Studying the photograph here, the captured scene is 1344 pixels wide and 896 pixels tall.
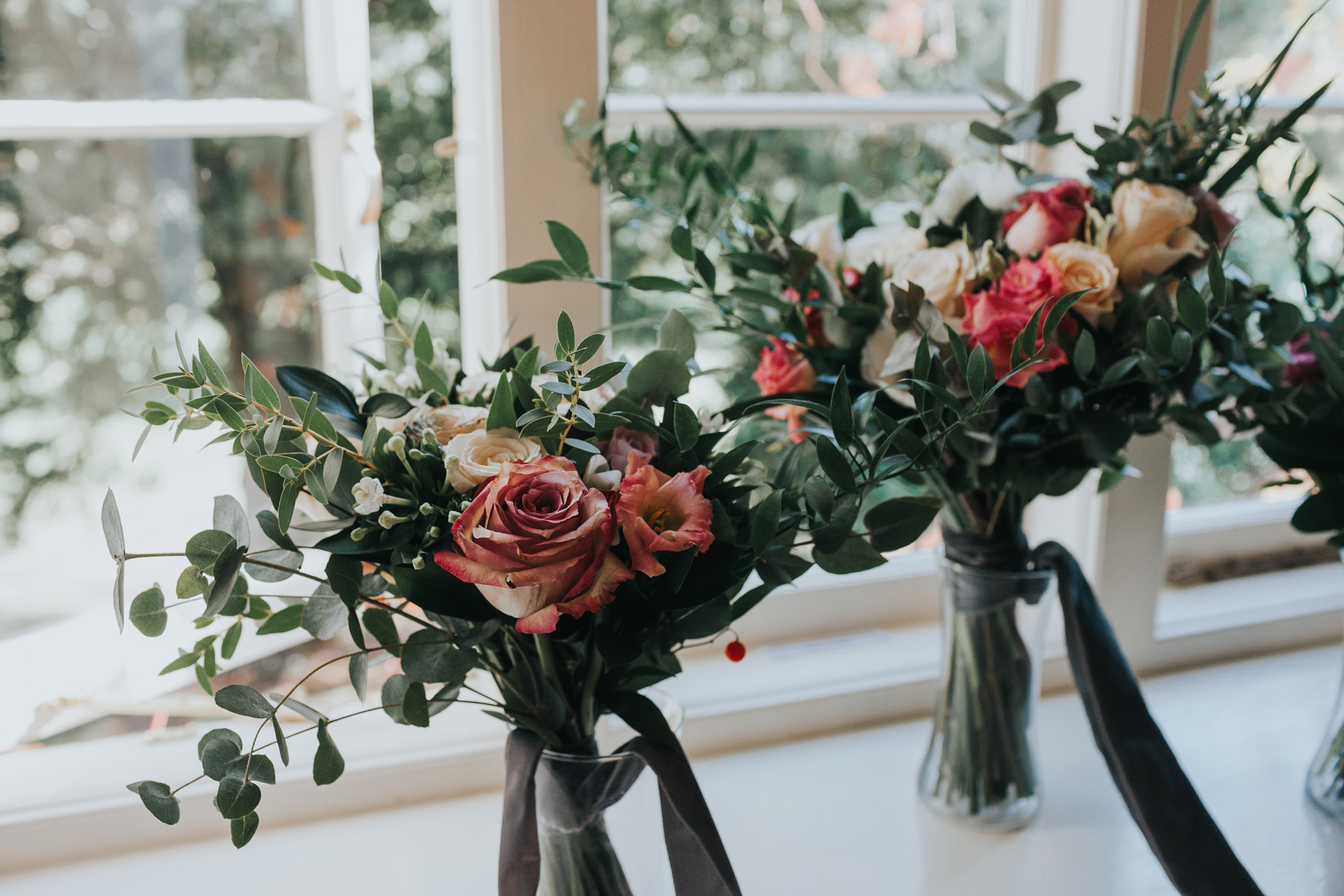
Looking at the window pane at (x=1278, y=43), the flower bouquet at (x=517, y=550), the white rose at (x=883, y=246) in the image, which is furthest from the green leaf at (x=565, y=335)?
the window pane at (x=1278, y=43)

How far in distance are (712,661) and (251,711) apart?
2.13 ft

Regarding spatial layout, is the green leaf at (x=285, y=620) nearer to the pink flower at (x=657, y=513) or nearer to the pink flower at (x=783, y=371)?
the pink flower at (x=657, y=513)

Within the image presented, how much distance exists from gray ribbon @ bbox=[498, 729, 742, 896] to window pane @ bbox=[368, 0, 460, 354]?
61cm

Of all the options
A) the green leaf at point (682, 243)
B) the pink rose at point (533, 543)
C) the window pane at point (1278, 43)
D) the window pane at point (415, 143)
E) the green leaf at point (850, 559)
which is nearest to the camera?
the pink rose at point (533, 543)

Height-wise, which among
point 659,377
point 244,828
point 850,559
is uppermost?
point 659,377

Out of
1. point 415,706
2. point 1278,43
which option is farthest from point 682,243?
point 1278,43

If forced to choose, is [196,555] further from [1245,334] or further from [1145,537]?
[1145,537]

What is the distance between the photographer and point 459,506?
53cm

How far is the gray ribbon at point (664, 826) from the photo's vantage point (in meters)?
0.60

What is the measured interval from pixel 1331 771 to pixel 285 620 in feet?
3.11

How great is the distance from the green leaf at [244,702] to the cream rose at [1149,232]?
0.65 m

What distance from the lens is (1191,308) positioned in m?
0.67

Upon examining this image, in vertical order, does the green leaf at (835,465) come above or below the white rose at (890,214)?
below

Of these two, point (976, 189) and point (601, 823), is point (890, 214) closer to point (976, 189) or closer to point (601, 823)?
point (976, 189)
